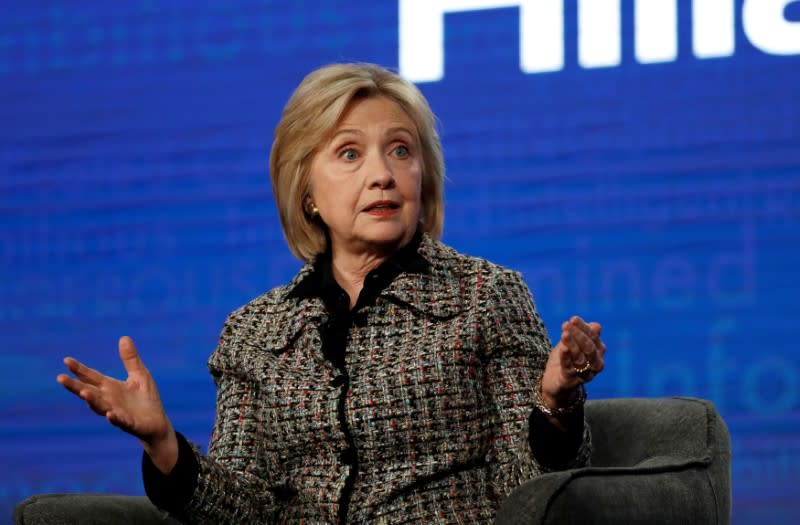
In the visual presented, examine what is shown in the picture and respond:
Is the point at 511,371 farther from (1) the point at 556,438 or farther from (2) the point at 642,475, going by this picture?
(2) the point at 642,475

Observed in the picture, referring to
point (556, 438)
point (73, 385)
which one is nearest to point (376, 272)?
point (556, 438)

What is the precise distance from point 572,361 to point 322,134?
27.4 inches

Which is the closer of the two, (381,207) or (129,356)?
(129,356)

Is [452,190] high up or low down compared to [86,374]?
up

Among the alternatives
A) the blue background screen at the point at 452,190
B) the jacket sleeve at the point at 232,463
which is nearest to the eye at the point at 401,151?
the jacket sleeve at the point at 232,463

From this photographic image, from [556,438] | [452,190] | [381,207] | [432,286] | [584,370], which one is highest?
[452,190]

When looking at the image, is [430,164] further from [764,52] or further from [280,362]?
[764,52]

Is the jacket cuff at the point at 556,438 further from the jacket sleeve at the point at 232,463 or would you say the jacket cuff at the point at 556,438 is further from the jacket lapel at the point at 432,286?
the jacket sleeve at the point at 232,463

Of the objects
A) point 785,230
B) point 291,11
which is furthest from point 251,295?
point 785,230

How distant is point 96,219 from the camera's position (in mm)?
3293

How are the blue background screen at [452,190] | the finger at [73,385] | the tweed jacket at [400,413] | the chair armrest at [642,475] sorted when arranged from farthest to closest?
1. the blue background screen at [452,190]
2. the tweed jacket at [400,413]
3. the finger at [73,385]
4. the chair armrest at [642,475]

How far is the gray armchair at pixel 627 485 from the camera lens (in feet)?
4.56

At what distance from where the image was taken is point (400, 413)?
1757mm

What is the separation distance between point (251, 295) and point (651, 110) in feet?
3.76
